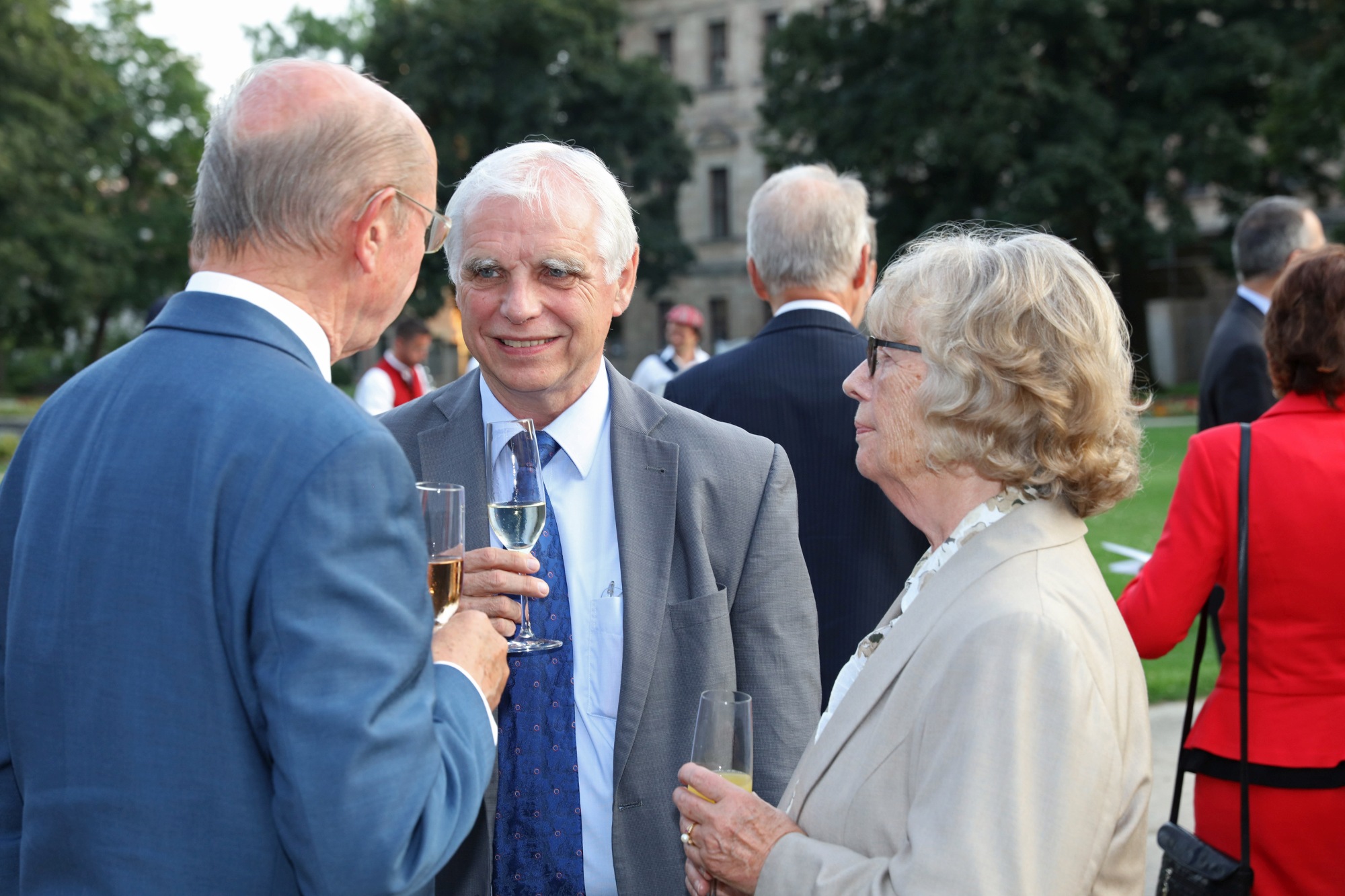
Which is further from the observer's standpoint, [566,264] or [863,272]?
[863,272]

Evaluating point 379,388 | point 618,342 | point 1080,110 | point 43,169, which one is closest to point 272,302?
point 379,388

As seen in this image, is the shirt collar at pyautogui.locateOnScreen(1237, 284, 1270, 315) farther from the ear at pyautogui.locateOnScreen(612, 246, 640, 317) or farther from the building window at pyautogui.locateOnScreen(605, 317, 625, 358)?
the building window at pyautogui.locateOnScreen(605, 317, 625, 358)

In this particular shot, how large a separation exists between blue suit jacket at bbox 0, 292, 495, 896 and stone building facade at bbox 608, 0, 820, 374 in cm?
4643

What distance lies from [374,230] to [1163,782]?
5142 mm

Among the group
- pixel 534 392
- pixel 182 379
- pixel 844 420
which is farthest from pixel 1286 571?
pixel 182 379

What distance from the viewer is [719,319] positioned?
51281 mm

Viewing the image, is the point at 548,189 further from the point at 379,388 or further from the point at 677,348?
the point at 677,348

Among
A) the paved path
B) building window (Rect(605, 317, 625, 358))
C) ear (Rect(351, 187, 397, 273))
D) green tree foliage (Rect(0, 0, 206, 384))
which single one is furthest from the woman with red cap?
building window (Rect(605, 317, 625, 358))

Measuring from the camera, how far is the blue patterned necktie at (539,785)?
254cm

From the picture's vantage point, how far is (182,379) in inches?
66.4

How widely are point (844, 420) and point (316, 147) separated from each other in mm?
2437

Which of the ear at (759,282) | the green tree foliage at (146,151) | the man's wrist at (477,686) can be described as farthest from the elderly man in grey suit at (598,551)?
the green tree foliage at (146,151)

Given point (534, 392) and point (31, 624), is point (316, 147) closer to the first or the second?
point (31, 624)

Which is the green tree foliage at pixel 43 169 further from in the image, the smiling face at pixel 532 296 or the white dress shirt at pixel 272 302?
the white dress shirt at pixel 272 302
